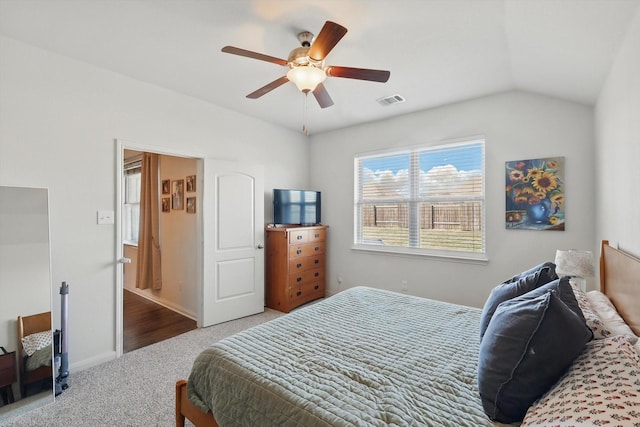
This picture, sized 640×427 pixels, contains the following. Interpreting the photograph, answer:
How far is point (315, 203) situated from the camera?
176 inches

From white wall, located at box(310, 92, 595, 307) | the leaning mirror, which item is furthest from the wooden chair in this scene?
white wall, located at box(310, 92, 595, 307)

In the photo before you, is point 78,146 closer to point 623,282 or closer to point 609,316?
point 609,316

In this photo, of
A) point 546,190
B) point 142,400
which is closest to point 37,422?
point 142,400

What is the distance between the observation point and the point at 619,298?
163 centimetres

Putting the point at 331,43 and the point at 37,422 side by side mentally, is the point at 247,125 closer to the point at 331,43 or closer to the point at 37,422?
the point at 331,43

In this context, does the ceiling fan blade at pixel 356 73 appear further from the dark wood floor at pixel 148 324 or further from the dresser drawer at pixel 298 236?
the dark wood floor at pixel 148 324

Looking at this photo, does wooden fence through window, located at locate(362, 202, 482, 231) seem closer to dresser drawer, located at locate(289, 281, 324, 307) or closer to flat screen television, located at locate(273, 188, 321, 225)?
flat screen television, located at locate(273, 188, 321, 225)

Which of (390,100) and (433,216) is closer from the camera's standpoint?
(390,100)

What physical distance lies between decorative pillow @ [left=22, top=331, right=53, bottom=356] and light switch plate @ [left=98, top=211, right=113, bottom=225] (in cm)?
95

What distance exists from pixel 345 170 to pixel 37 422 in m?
3.91

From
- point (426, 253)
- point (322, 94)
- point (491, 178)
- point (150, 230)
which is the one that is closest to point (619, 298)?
point (491, 178)

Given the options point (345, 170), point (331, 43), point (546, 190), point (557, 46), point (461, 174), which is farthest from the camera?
point (345, 170)

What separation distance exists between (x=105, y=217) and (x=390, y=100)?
3.16 metres

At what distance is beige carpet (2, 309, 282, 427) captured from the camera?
6.19ft
